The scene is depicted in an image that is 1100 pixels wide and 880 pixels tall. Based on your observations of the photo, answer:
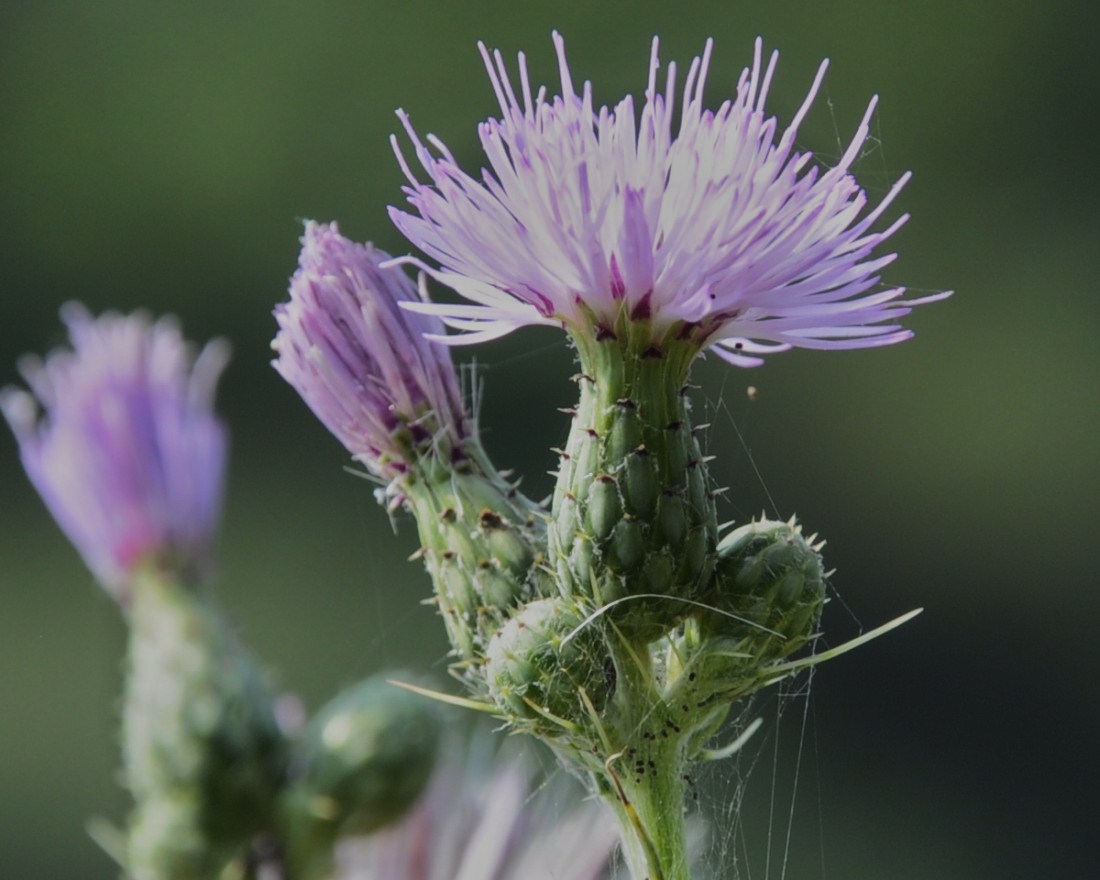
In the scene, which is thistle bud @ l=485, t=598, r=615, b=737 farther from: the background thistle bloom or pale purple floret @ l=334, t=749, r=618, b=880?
pale purple floret @ l=334, t=749, r=618, b=880

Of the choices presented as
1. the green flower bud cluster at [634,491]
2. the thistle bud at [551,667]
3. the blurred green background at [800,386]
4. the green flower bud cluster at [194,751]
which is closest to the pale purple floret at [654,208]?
the green flower bud cluster at [634,491]

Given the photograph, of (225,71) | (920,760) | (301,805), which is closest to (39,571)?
(225,71)

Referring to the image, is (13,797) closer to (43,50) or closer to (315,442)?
(315,442)

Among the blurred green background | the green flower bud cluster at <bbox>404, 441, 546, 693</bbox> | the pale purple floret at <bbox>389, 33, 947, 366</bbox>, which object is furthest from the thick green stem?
the blurred green background

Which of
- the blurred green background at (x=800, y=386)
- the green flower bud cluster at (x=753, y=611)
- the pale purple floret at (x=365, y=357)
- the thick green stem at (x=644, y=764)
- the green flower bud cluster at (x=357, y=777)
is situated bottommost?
the thick green stem at (x=644, y=764)

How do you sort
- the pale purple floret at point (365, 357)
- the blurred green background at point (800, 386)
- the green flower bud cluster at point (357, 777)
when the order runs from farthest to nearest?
1. the blurred green background at point (800, 386)
2. the green flower bud cluster at point (357, 777)
3. the pale purple floret at point (365, 357)

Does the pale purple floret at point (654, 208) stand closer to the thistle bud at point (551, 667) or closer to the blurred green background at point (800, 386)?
the thistle bud at point (551, 667)

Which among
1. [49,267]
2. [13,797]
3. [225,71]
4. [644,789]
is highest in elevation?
[225,71]
